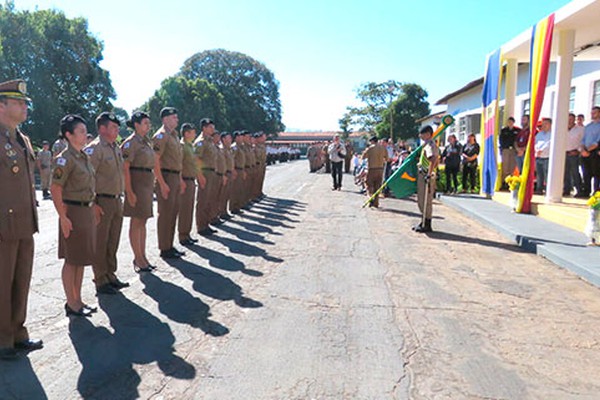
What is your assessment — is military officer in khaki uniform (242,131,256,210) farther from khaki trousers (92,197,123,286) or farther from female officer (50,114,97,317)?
female officer (50,114,97,317)

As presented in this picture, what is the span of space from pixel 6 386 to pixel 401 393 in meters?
2.59

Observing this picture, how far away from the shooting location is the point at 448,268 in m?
6.64

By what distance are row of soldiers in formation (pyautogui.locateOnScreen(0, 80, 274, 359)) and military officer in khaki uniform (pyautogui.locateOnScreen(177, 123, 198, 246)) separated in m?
0.02

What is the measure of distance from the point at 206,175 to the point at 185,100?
41.4m

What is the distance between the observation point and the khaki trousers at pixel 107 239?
5055 millimetres

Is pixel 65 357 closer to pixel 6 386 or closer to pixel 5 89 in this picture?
pixel 6 386

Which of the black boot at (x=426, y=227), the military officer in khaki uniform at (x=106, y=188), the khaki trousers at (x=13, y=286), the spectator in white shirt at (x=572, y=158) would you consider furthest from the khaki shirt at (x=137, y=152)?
the spectator in white shirt at (x=572, y=158)

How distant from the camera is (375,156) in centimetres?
1310

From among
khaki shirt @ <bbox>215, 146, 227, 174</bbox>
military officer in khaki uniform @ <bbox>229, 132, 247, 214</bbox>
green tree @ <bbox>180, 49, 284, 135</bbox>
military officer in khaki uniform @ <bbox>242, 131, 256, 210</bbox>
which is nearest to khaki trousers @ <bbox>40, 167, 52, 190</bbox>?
military officer in khaki uniform @ <bbox>242, 131, 256, 210</bbox>

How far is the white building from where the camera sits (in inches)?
381

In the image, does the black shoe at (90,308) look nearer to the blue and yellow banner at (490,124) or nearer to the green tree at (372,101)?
the blue and yellow banner at (490,124)

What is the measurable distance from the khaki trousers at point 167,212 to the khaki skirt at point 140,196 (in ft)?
2.12

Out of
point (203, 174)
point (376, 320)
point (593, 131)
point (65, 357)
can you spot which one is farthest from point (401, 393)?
point (593, 131)

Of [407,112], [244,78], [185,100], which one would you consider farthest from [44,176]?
[244,78]
